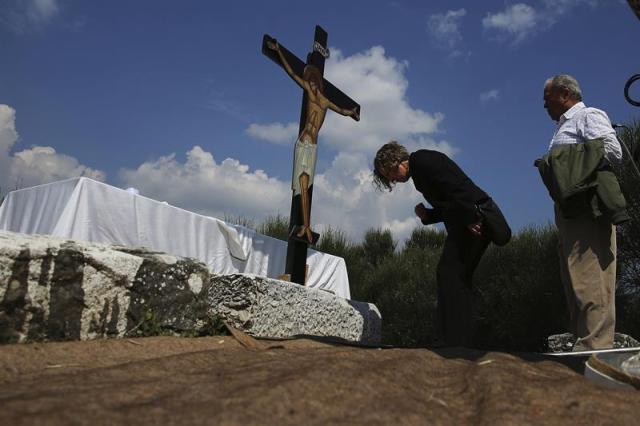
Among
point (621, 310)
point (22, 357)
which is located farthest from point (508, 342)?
point (22, 357)

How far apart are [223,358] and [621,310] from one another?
555cm

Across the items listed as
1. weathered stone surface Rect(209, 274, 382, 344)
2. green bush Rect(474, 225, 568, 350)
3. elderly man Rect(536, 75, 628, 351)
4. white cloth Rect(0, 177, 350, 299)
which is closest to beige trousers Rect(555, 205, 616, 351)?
elderly man Rect(536, 75, 628, 351)

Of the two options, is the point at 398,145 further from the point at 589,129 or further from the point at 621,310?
the point at 621,310

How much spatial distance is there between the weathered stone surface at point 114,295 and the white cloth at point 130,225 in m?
1.15

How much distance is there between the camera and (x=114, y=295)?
236cm

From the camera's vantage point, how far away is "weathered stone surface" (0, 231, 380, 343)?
2086 millimetres

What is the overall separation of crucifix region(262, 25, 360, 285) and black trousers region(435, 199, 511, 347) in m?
2.00

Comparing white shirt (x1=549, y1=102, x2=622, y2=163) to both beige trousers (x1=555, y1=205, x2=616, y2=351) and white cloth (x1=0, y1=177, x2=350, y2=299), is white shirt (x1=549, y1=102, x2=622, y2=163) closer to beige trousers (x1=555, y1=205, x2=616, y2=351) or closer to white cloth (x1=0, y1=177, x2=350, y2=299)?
beige trousers (x1=555, y1=205, x2=616, y2=351)

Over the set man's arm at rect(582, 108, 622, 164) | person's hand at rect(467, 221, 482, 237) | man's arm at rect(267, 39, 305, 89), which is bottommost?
person's hand at rect(467, 221, 482, 237)

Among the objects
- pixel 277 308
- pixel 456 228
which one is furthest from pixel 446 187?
pixel 277 308

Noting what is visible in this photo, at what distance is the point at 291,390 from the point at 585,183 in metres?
1.94

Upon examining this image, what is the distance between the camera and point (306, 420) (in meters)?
1.21

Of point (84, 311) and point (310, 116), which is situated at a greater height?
point (310, 116)

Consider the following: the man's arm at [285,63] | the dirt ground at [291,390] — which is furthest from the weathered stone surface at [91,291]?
the man's arm at [285,63]
